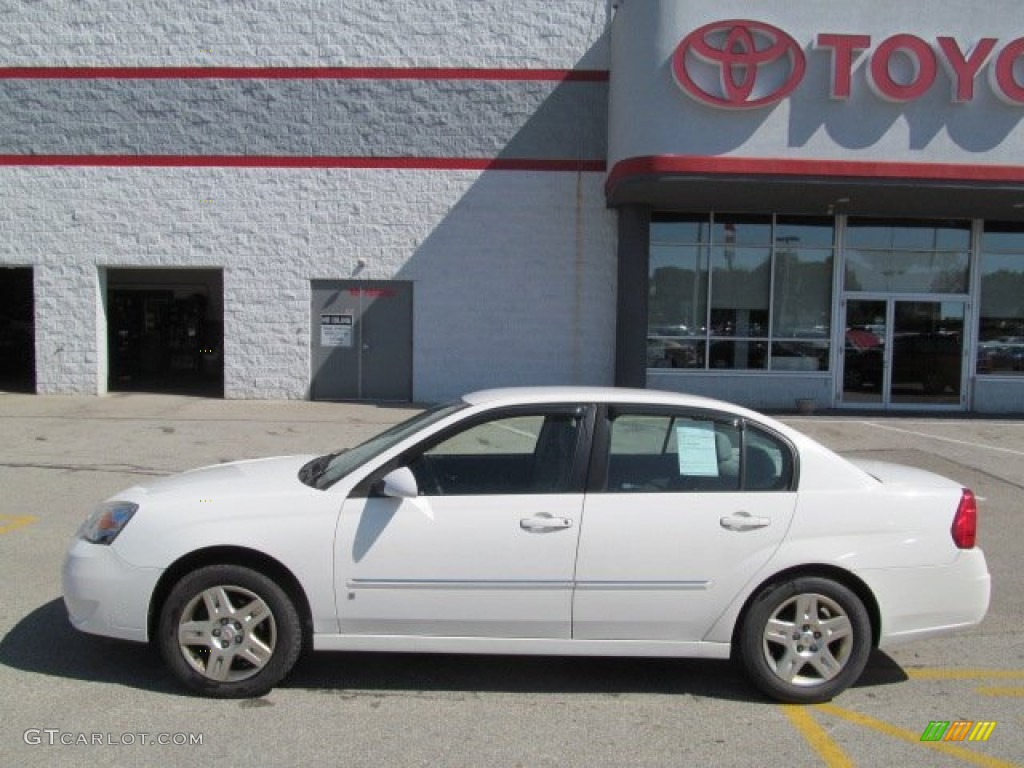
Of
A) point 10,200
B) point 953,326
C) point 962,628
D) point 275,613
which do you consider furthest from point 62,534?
point 953,326

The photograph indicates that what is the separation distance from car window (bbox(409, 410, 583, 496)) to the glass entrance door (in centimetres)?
1281

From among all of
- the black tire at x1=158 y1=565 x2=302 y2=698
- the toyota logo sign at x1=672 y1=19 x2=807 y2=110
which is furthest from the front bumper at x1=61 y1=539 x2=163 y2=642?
the toyota logo sign at x1=672 y1=19 x2=807 y2=110

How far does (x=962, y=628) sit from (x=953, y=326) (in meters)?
13.3

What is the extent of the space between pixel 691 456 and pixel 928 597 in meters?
1.32

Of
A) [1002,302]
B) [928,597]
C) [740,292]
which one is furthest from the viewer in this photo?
[1002,302]

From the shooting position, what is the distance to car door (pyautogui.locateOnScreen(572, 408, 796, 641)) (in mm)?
3992

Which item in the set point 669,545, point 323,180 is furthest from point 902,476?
point 323,180

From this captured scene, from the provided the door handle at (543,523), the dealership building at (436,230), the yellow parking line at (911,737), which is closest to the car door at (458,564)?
the door handle at (543,523)

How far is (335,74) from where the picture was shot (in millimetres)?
15273

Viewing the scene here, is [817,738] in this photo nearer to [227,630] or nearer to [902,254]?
[227,630]

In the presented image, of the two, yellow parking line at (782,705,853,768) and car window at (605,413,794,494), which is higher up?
car window at (605,413,794,494)

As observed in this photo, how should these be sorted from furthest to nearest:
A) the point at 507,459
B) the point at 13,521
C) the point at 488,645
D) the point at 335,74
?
the point at 335,74
the point at 13,521
the point at 507,459
the point at 488,645

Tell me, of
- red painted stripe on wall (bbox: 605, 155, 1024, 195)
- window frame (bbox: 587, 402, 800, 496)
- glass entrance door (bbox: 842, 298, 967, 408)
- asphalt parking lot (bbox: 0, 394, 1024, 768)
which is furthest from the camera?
glass entrance door (bbox: 842, 298, 967, 408)

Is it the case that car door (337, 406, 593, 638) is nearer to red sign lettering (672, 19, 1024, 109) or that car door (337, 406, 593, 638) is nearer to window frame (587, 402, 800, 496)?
window frame (587, 402, 800, 496)
